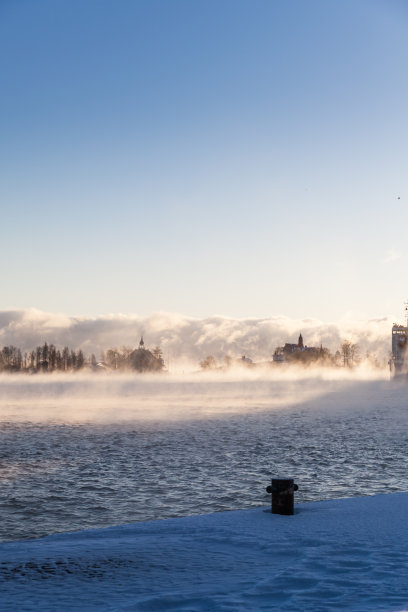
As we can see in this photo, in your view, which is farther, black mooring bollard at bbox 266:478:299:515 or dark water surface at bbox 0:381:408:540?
dark water surface at bbox 0:381:408:540

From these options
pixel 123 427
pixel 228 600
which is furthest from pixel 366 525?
pixel 123 427

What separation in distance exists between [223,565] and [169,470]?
17.0 metres

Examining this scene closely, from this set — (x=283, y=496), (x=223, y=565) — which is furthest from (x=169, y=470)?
(x=223, y=565)

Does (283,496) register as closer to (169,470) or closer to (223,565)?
(223,565)

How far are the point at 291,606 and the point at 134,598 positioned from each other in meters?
1.90

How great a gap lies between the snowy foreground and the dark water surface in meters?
6.11

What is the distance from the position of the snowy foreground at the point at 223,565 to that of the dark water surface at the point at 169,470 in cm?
611

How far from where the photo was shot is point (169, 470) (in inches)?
992

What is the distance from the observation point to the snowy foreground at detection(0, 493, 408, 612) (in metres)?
7.07

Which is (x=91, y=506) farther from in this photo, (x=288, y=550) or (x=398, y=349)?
(x=398, y=349)

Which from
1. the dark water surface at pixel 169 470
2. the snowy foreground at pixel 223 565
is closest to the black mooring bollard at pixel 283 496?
the snowy foreground at pixel 223 565

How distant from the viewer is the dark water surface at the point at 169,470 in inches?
706

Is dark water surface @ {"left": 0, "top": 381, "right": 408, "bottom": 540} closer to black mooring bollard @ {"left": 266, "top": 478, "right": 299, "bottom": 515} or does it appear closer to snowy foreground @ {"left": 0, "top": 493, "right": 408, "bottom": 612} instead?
black mooring bollard @ {"left": 266, "top": 478, "right": 299, "bottom": 515}

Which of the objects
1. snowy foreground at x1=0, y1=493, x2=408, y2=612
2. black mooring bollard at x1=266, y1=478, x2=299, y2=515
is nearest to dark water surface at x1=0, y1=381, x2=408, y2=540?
black mooring bollard at x1=266, y1=478, x2=299, y2=515
